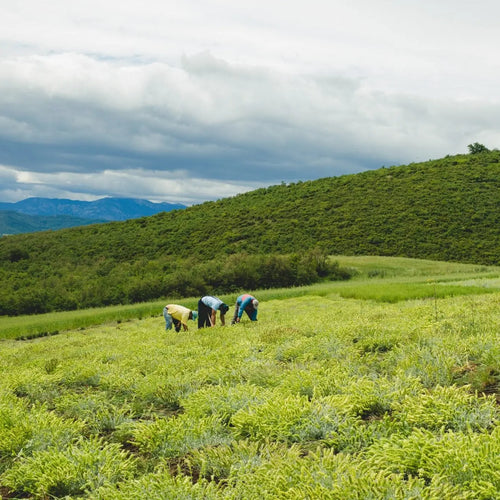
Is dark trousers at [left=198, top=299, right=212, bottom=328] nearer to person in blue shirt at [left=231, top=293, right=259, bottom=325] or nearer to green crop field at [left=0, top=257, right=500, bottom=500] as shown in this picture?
person in blue shirt at [left=231, top=293, right=259, bottom=325]

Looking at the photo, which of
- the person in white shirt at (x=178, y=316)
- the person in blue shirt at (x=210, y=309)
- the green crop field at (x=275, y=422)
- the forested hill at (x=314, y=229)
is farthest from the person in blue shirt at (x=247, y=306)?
the forested hill at (x=314, y=229)

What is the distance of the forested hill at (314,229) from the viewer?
222 ft

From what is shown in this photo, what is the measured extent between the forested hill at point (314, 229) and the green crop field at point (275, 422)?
40.5m

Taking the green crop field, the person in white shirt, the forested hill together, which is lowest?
the person in white shirt

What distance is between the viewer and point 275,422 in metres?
5.08

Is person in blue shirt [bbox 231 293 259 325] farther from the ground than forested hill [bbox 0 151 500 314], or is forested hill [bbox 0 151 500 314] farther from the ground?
forested hill [bbox 0 151 500 314]

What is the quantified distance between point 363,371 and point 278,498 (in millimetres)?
3457

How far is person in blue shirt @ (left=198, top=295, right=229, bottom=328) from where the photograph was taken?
15.5 metres

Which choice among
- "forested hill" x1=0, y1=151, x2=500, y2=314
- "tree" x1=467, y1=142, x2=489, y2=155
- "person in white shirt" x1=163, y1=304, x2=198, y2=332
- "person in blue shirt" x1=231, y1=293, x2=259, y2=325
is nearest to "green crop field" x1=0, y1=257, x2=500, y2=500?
"person in white shirt" x1=163, y1=304, x2=198, y2=332

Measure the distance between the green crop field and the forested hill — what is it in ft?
133

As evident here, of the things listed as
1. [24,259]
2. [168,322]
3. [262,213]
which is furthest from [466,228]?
[24,259]

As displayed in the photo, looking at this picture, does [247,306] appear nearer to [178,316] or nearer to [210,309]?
[210,309]

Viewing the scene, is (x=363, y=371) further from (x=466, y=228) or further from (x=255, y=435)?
(x=466, y=228)

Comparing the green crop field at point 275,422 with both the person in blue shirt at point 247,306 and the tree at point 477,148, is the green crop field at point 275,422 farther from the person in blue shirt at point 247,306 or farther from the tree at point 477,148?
the tree at point 477,148
